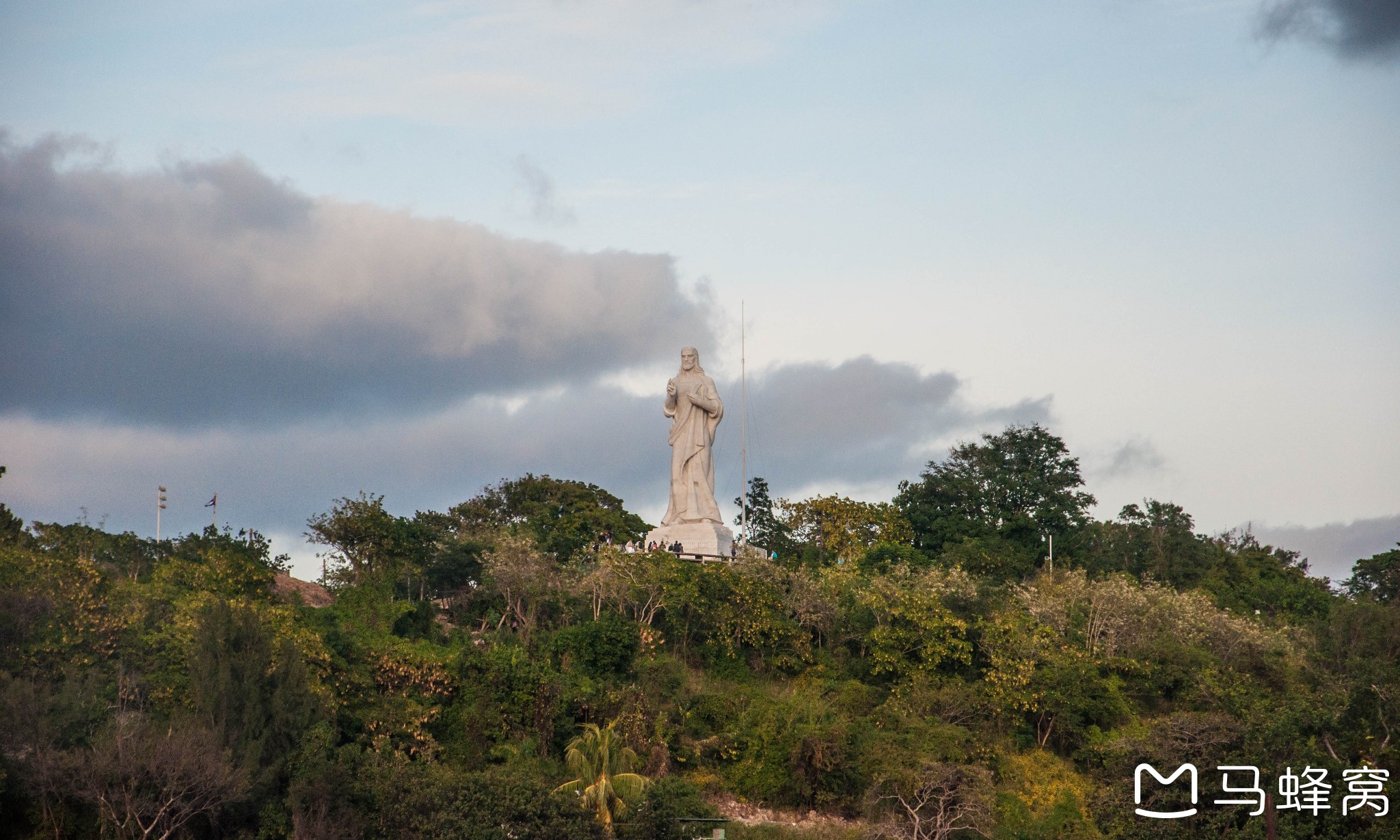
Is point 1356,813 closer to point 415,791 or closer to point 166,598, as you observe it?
point 415,791

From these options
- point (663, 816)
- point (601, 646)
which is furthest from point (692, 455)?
point (663, 816)

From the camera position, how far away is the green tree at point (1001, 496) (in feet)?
Answer: 160

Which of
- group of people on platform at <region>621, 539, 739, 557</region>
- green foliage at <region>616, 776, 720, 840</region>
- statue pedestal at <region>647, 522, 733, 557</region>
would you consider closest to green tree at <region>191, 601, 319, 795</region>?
green foliage at <region>616, 776, 720, 840</region>

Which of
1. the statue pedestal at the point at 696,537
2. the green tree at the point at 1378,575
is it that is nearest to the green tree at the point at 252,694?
the statue pedestal at the point at 696,537

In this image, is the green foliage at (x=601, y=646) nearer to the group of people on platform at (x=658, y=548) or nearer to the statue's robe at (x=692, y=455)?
the group of people on platform at (x=658, y=548)

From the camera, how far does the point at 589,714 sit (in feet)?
105

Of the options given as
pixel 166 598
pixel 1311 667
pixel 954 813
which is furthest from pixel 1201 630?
pixel 166 598

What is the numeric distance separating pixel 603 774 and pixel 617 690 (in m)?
3.30

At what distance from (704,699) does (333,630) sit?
765 centimetres

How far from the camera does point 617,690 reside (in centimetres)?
3262

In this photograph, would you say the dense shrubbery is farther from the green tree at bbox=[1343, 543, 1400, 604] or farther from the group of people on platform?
the green tree at bbox=[1343, 543, 1400, 604]

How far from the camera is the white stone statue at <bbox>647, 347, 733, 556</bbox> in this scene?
131 ft

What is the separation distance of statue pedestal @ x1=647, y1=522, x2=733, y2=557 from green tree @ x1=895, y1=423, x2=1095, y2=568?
10.1 metres

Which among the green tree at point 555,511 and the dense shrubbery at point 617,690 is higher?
the green tree at point 555,511
